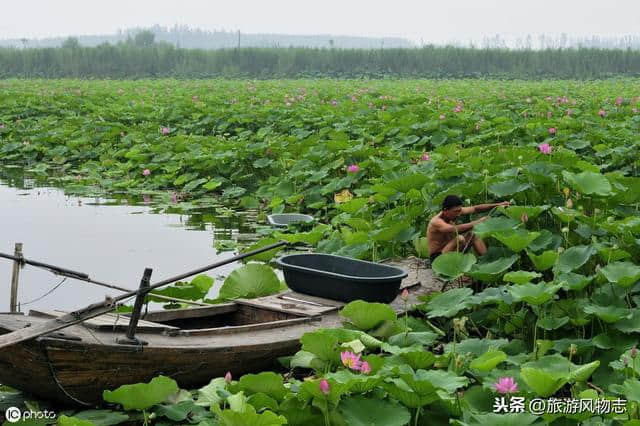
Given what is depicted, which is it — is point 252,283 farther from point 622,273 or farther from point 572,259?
point 622,273

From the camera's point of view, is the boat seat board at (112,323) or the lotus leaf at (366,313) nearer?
the boat seat board at (112,323)

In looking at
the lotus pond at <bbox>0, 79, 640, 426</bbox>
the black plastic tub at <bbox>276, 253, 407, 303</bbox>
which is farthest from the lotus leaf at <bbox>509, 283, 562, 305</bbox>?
the black plastic tub at <bbox>276, 253, 407, 303</bbox>

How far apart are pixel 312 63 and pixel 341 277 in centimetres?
4564

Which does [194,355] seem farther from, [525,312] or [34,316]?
[525,312]

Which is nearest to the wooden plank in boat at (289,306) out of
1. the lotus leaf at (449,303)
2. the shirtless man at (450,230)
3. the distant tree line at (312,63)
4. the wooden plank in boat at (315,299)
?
the wooden plank in boat at (315,299)

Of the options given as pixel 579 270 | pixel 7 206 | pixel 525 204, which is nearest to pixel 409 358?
pixel 579 270

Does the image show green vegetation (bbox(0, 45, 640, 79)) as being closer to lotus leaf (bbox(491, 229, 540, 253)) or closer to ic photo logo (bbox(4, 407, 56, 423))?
lotus leaf (bbox(491, 229, 540, 253))

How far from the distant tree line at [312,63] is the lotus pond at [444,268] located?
115ft

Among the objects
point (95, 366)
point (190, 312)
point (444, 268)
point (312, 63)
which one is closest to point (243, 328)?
point (190, 312)

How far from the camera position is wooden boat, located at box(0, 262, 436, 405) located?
13.2 ft

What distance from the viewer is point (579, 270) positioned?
5340mm

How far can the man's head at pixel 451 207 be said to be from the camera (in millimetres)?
5719

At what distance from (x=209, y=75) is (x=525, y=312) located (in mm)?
43326

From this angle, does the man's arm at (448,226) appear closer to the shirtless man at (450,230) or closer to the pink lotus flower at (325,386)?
the shirtless man at (450,230)
